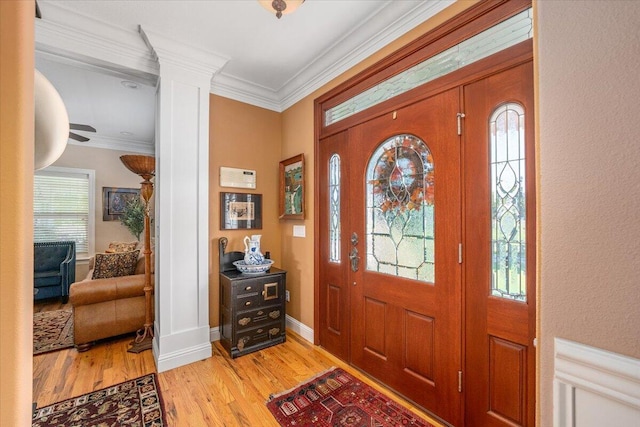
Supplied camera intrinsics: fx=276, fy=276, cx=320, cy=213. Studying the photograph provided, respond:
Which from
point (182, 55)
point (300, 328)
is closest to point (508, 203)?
point (300, 328)

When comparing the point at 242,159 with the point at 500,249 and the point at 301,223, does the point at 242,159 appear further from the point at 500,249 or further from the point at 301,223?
the point at 500,249

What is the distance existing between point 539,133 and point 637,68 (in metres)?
0.23

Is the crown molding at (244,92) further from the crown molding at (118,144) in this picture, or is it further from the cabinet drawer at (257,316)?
the crown molding at (118,144)

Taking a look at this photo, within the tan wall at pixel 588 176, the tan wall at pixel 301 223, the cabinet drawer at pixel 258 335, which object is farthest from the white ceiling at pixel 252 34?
the cabinet drawer at pixel 258 335

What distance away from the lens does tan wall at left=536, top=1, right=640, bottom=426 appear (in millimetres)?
677

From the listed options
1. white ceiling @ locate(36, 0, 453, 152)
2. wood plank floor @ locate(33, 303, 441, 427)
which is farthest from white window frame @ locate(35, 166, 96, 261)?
wood plank floor @ locate(33, 303, 441, 427)

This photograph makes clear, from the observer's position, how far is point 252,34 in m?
2.30

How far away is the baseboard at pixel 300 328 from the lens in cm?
287

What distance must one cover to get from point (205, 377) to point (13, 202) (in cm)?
221

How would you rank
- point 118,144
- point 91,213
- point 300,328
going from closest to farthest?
point 300,328 → point 91,213 → point 118,144

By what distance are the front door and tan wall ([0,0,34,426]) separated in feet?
5.91

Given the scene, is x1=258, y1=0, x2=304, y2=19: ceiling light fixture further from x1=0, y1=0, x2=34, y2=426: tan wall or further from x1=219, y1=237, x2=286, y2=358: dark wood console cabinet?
x1=219, y1=237, x2=286, y2=358: dark wood console cabinet

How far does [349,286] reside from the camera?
2402 millimetres

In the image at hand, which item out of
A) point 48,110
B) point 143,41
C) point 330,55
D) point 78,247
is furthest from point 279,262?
point 78,247
